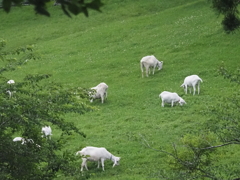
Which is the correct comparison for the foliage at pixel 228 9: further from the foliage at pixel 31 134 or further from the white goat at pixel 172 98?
the white goat at pixel 172 98

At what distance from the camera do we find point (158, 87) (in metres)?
28.0

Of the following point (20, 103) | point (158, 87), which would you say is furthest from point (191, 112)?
point (20, 103)

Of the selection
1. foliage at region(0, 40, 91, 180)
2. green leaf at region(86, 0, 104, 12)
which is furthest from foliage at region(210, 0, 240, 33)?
green leaf at region(86, 0, 104, 12)

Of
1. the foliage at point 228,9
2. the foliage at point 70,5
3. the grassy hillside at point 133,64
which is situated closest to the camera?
the foliage at point 70,5

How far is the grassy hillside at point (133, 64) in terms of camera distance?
2100 centimetres

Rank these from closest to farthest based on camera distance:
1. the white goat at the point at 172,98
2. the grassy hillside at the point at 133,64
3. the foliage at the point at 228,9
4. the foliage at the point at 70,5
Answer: the foliage at the point at 70,5, the foliage at the point at 228,9, the grassy hillside at the point at 133,64, the white goat at the point at 172,98

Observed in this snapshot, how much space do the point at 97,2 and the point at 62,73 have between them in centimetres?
3150

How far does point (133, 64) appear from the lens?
3347 cm

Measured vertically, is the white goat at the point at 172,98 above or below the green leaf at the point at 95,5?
below

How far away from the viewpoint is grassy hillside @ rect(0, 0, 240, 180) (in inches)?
827

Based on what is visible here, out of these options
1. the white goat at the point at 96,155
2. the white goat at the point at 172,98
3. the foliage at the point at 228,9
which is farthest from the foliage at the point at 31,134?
the white goat at the point at 172,98

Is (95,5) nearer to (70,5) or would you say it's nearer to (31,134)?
(70,5)

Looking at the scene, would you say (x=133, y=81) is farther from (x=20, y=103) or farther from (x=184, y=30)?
(x=20, y=103)

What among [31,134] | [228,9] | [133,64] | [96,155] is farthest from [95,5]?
[133,64]
